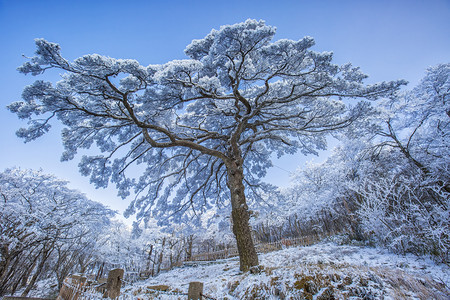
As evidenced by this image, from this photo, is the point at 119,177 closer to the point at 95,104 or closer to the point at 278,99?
the point at 95,104

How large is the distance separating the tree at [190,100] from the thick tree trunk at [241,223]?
1.2 inches

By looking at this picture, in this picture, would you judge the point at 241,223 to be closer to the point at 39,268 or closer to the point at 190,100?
the point at 190,100

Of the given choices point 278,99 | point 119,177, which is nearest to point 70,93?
point 119,177

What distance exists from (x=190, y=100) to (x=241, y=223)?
474 cm

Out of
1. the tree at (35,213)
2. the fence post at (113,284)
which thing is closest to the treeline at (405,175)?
the fence post at (113,284)

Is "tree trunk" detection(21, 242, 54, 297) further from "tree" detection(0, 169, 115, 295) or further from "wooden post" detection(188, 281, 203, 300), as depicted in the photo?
Answer: "wooden post" detection(188, 281, 203, 300)

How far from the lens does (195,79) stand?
5.93m

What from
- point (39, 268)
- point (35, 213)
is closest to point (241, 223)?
point (35, 213)

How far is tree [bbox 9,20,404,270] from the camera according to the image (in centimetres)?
448

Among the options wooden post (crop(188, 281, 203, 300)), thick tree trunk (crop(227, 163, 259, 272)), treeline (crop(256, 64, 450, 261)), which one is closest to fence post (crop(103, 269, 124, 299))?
wooden post (crop(188, 281, 203, 300))

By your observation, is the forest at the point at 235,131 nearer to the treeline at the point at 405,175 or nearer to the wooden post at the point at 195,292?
the treeline at the point at 405,175

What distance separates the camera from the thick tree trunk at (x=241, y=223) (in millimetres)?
4949

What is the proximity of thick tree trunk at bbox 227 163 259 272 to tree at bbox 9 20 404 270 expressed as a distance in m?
0.03

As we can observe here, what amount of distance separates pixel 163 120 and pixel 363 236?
37.9ft
